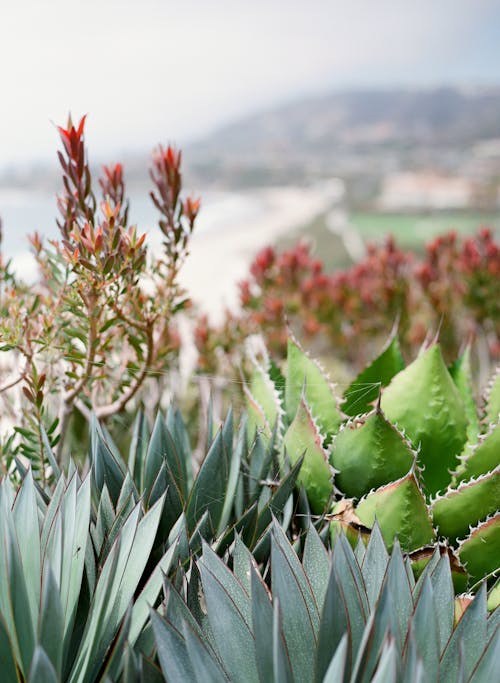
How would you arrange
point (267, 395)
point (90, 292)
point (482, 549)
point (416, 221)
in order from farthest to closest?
1. point (416, 221)
2. point (267, 395)
3. point (90, 292)
4. point (482, 549)

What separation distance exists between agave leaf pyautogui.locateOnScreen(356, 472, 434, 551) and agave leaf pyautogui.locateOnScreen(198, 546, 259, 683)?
33 cm

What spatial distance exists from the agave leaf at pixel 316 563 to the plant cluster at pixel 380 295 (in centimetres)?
252

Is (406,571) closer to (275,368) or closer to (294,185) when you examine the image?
(275,368)

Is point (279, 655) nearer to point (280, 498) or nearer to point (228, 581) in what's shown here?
point (228, 581)

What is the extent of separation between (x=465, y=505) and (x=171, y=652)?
612 mm

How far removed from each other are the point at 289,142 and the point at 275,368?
113918mm

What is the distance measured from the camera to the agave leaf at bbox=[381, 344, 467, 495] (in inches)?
51.6

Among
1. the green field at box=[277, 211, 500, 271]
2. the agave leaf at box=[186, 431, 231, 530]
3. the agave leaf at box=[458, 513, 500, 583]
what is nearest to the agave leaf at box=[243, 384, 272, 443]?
the agave leaf at box=[186, 431, 231, 530]

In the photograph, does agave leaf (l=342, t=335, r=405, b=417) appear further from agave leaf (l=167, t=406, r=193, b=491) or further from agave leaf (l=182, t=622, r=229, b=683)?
agave leaf (l=182, t=622, r=229, b=683)

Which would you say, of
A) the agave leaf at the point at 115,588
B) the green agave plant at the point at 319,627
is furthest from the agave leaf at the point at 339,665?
the agave leaf at the point at 115,588

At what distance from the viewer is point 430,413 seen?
1.31 metres

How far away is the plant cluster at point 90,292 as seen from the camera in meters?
1.37

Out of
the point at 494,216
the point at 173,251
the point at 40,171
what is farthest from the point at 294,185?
the point at 173,251

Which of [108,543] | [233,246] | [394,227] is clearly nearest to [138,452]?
[108,543]
